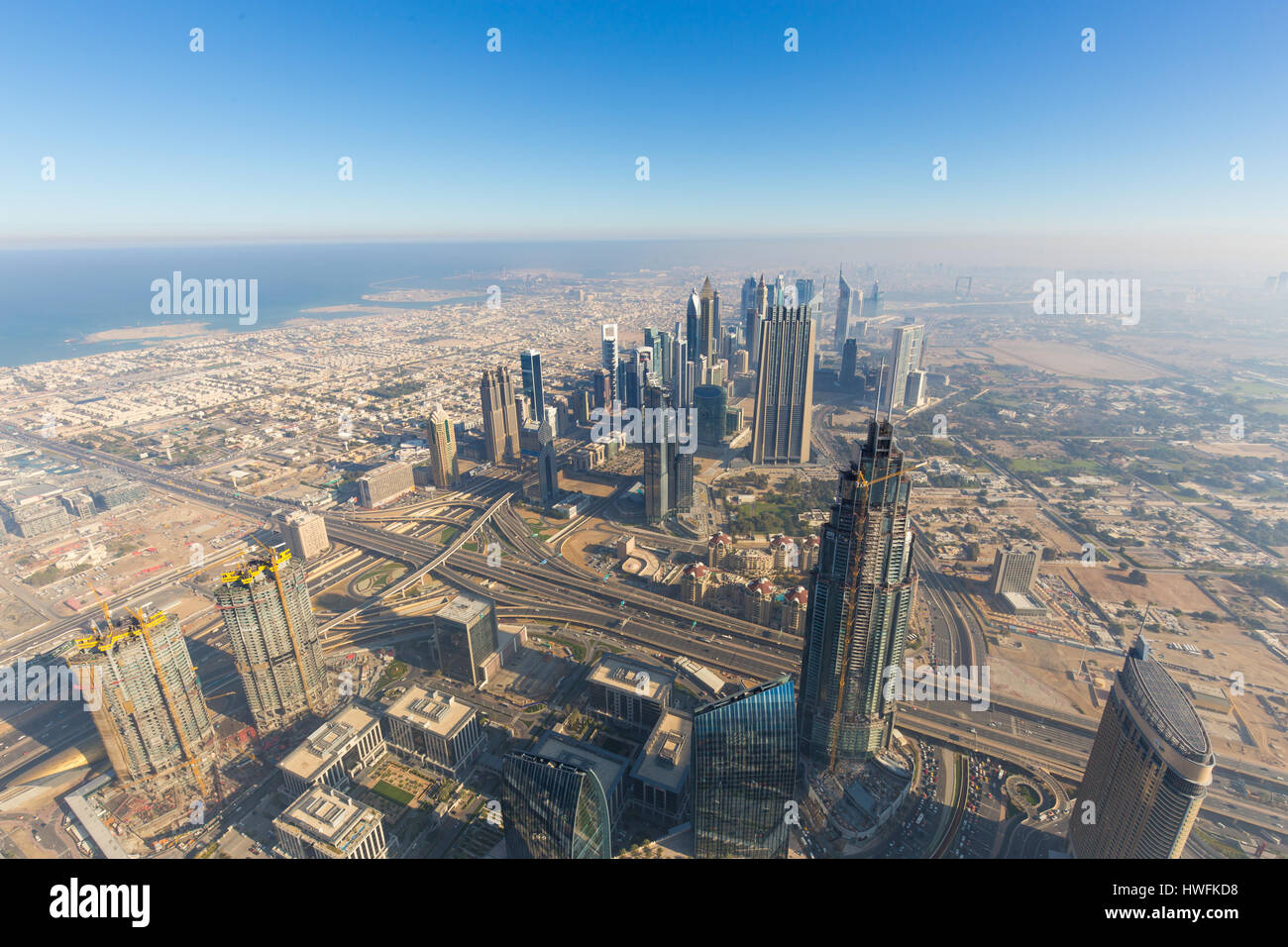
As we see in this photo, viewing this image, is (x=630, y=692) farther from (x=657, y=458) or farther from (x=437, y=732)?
(x=657, y=458)

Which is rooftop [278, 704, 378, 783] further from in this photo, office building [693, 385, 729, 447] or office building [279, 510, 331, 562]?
office building [693, 385, 729, 447]

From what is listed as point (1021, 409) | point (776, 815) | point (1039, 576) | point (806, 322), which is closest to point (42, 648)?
point (776, 815)

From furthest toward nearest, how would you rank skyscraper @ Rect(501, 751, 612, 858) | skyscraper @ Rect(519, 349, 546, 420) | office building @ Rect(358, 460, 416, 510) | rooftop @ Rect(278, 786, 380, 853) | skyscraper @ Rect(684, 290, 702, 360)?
skyscraper @ Rect(684, 290, 702, 360)
skyscraper @ Rect(519, 349, 546, 420)
office building @ Rect(358, 460, 416, 510)
rooftop @ Rect(278, 786, 380, 853)
skyscraper @ Rect(501, 751, 612, 858)

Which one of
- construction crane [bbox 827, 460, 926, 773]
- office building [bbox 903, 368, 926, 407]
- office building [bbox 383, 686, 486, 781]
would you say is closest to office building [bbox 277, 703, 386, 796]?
office building [bbox 383, 686, 486, 781]

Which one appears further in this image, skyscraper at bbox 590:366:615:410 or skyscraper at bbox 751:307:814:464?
skyscraper at bbox 590:366:615:410

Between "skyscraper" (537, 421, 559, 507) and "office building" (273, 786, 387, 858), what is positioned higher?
"skyscraper" (537, 421, 559, 507)

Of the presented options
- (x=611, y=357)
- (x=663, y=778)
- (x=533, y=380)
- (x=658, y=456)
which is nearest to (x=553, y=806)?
(x=663, y=778)

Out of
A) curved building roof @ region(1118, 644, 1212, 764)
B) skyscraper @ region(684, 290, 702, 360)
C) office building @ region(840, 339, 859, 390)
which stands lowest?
curved building roof @ region(1118, 644, 1212, 764)

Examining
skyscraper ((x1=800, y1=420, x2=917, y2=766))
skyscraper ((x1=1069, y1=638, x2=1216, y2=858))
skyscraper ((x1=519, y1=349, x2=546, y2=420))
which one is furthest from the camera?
skyscraper ((x1=519, y1=349, x2=546, y2=420))
